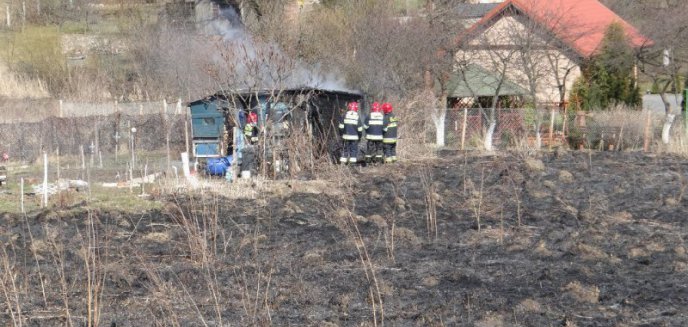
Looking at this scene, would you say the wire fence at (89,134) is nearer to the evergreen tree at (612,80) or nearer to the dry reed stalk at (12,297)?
the evergreen tree at (612,80)

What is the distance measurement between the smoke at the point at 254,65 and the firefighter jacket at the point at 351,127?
1.18m

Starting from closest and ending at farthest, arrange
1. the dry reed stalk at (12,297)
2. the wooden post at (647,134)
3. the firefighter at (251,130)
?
the dry reed stalk at (12,297) < the firefighter at (251,130) < the wooden post at (647,134)

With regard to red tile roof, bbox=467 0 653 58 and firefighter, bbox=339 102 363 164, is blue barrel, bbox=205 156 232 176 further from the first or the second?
red tile roof, bbox=467 0 653 58

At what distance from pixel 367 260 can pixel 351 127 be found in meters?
9.74

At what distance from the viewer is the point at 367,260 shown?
9.60 m

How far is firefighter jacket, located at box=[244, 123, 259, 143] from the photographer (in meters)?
17.0

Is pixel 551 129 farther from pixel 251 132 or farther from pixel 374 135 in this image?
pixel 251 132

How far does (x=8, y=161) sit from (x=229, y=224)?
14.6 metres

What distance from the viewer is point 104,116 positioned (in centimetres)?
2728

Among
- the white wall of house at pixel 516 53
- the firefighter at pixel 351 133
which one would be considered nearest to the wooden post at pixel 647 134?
the white wall of house at pixel 516 53

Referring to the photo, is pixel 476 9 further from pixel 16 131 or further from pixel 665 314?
pixel 665 314

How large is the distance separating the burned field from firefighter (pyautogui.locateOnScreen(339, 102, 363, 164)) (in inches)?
122

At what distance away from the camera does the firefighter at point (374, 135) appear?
20.0m

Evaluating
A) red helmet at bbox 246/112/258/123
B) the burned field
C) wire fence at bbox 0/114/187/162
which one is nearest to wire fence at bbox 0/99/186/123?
wire fence at bbox 0/114/187/162
